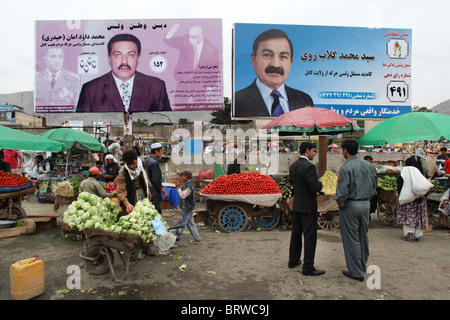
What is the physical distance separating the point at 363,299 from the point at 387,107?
473 inches

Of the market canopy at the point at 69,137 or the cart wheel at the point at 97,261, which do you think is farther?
the market canopy at the point at 69,137

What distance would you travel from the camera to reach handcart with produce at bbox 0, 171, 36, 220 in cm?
634

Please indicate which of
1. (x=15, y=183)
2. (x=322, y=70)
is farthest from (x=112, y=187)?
(x=322, y=70)

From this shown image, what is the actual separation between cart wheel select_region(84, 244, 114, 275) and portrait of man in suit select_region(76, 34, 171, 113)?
342 inches

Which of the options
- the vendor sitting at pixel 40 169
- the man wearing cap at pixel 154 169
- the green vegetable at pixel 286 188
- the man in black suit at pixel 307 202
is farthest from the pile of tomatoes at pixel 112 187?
the vendor sitting at pixel 40 169

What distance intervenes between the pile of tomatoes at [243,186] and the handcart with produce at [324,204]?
0.96ft

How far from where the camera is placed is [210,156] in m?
12.9

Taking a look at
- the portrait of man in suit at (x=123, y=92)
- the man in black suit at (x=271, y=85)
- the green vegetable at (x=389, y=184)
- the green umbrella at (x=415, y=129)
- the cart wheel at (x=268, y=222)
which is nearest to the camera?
the green umbrella at (x=415, y=129)

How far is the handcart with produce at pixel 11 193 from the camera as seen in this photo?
249 inches

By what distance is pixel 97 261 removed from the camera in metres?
4.35

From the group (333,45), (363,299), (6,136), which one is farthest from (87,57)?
(363,299)

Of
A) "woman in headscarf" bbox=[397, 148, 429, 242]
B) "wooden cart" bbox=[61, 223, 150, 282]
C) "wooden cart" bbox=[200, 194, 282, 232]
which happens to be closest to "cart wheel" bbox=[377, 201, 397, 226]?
"woman in headscarf" bbox=[397, 148, 429, 242]

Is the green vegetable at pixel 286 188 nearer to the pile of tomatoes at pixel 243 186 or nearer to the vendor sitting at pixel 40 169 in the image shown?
the pile of tomatoes at pixel 243 186

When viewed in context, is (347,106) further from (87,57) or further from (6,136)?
(6,136)
